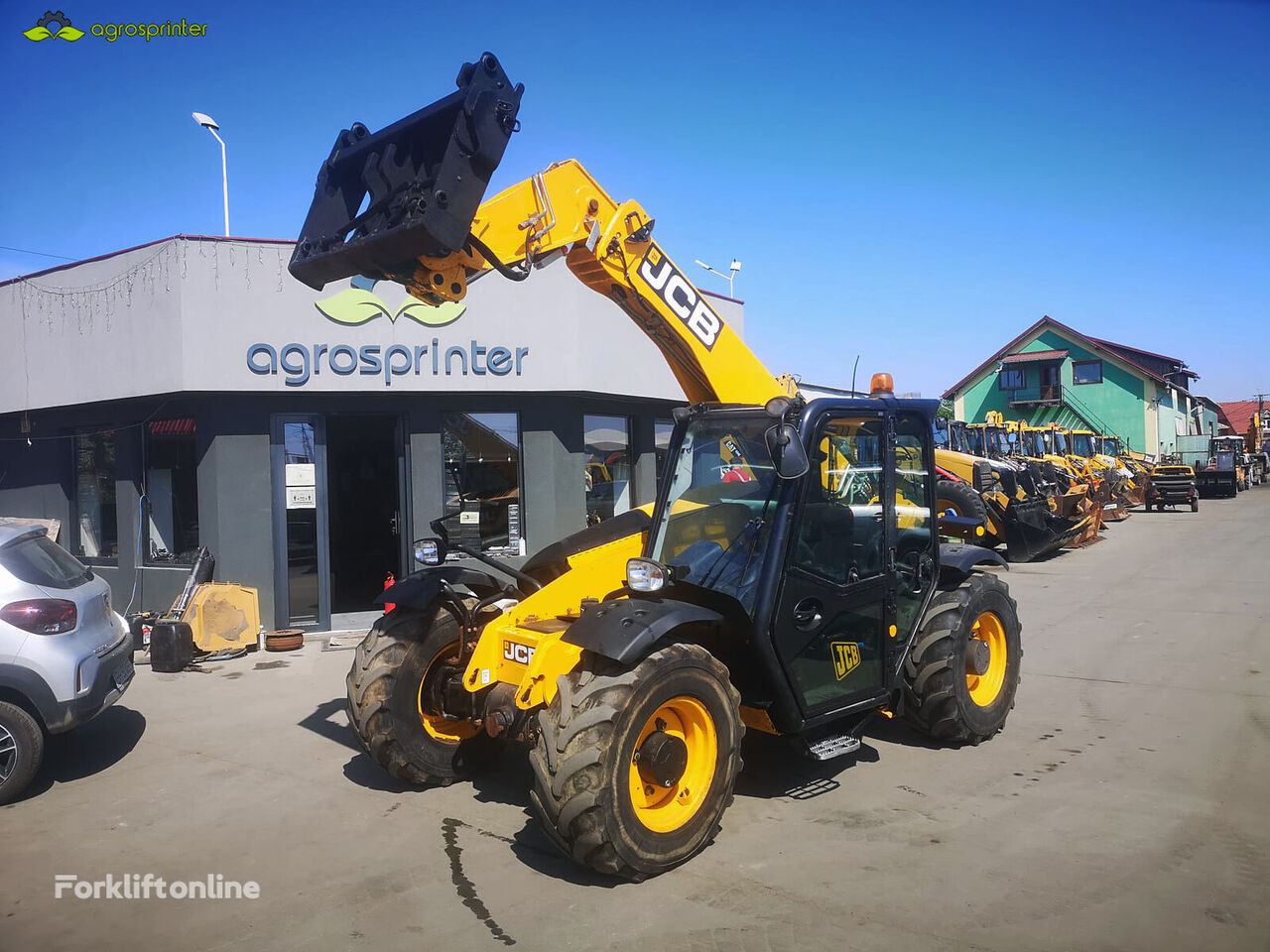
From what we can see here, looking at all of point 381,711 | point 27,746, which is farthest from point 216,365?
point 381,711

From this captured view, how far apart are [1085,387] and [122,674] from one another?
159 ft

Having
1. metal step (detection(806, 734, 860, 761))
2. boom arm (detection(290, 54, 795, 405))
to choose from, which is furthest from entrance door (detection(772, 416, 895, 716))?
boom arm (detection(290, 54, 795, 405))

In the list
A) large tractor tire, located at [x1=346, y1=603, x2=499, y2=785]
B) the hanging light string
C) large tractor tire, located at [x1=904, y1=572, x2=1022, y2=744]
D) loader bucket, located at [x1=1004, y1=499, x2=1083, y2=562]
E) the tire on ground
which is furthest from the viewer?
loader bucket, located at [x1=1004, y1=499, x2=1083, y2=562]

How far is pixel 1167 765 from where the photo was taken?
18.2ft

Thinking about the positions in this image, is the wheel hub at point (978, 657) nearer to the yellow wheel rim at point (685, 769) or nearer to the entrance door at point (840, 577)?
the entrance door at point (840, 577)

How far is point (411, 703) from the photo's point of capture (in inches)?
208

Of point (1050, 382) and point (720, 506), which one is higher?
point (1050, 382)

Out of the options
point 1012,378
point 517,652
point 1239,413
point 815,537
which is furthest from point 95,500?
point 1239,413

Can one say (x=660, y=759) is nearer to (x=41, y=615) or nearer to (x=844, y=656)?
(x=844, y=656)

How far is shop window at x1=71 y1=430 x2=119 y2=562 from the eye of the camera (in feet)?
40.5

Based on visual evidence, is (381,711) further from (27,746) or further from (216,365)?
(216,365)

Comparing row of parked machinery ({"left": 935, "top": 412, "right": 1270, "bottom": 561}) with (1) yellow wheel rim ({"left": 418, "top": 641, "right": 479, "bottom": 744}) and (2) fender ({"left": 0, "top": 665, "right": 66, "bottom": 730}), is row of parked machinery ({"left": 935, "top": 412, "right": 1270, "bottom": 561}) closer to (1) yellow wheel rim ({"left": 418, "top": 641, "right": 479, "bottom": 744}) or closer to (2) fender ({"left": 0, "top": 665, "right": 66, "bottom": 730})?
(1) yellow wheel rim ({"left": 418, "top": 641, "right": 479, "bottom": 744})

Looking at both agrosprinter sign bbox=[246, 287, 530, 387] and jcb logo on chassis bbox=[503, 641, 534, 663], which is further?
agrosprinter sign bbox=[246, 287, 530, 387]

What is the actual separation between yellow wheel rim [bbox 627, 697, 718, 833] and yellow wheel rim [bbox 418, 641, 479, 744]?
1594mm
